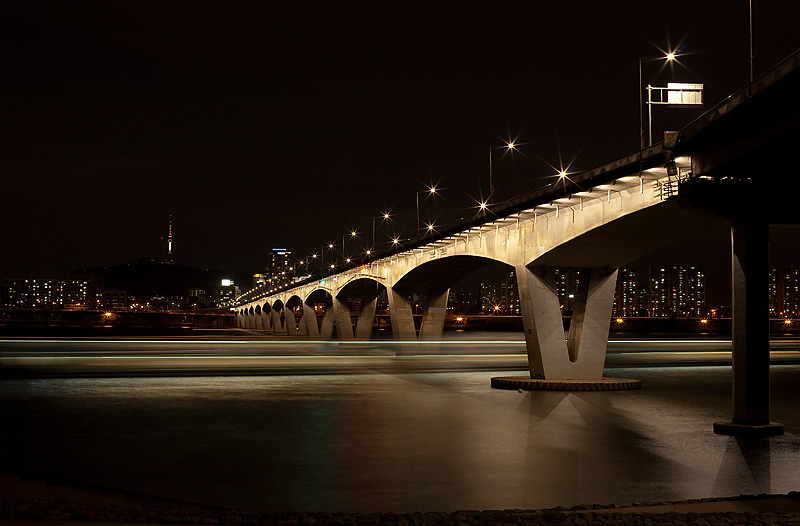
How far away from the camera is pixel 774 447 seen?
1983 centimetres

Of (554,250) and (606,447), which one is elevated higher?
(554,250)

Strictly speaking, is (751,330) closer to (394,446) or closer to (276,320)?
(394,446)

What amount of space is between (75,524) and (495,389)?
26833mm

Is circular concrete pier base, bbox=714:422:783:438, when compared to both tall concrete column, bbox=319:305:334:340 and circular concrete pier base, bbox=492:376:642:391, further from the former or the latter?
tall concrete column, bbox=319:305:334:340

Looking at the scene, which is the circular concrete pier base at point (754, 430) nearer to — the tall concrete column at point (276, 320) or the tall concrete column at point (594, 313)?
the tall concrete column at point (594, 313)

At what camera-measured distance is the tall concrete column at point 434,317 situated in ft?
229

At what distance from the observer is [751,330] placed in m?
21.3

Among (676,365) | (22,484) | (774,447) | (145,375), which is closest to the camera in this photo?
(22,484)

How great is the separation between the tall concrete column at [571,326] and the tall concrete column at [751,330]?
1324cm

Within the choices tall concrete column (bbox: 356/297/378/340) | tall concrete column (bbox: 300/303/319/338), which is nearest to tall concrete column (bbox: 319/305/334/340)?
tall concrete column (bbox: 300/303/319/338)

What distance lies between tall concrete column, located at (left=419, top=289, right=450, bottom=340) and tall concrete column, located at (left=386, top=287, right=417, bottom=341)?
1211 mm

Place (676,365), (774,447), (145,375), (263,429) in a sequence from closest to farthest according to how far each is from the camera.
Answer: (774,447) < (263,429) < (145,375) < (676,365)

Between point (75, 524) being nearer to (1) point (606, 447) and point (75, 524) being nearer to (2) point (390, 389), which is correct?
(1) point (606, 447)

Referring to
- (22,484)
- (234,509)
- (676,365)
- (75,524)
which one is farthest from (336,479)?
(676,365)
